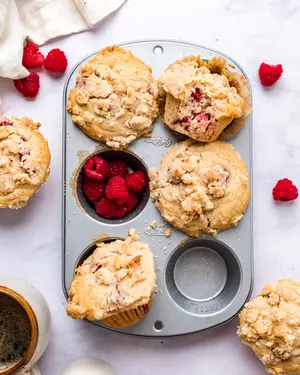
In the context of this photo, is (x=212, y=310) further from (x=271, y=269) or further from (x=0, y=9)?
(x=0, y=9)

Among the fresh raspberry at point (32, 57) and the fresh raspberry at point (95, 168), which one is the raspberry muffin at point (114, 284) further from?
the fresh raspberry at point (32, 57)

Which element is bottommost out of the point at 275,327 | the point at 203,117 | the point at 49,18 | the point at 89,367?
the point at 89,367

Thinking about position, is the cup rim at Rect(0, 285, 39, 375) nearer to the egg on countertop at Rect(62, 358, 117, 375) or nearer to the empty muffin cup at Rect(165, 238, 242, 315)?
the egg on countertop at Rect(62, 358, 117, 375)

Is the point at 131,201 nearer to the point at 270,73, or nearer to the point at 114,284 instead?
the point at 114,284

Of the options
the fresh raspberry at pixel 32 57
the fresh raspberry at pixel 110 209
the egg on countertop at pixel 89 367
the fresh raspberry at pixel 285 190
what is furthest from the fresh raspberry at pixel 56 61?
the egg on countertop at pixel 89 367

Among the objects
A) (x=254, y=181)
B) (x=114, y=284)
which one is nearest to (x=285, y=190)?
(x=254, y=181)

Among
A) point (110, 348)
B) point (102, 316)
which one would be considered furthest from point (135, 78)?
point (110, 348)
